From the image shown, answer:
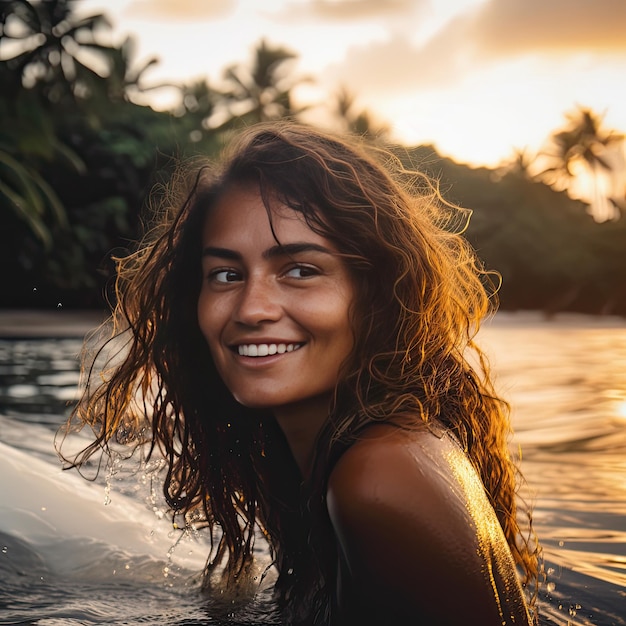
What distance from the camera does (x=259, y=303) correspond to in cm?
205

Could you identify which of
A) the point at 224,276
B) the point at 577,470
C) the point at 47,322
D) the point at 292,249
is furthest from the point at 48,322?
the point at 292,249

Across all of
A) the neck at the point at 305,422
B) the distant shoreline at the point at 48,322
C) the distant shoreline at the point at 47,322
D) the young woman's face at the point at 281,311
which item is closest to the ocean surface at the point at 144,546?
Result: the neck at the point at 305,422

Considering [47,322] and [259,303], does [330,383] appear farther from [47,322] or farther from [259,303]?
[47,322]

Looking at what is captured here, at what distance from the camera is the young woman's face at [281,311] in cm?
205

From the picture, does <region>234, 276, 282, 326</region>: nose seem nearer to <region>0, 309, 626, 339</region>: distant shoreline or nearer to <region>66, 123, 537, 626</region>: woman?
<region>66, 123, 537, 626</region>: woman

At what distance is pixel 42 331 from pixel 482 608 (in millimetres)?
20931

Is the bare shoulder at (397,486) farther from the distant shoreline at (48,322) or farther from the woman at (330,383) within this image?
the distant shoreline at (48,322)

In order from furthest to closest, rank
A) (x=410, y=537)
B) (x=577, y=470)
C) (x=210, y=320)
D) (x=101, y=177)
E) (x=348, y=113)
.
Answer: (x=348, y=113) < (x=101, y=177) < (x=577, y=470) < (x=210, y=320) < (x=410, y=537)

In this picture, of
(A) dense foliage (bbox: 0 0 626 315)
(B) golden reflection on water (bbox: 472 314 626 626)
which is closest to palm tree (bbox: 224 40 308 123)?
(A) dense foliage (bbox: 0 0 626 315)

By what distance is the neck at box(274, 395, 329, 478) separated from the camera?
2217mm

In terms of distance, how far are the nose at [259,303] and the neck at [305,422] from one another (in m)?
0.28

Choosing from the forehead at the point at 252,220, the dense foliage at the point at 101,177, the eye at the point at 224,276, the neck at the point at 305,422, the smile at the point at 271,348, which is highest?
the dense foliage at the point at 101,177

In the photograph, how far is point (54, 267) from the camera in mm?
29047

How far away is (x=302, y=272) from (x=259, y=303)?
127mm
